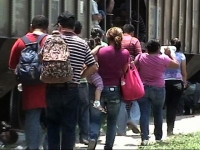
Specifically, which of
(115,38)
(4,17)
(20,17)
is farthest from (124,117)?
(4,17)

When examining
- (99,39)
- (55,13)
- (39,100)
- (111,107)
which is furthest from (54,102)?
(55,13)

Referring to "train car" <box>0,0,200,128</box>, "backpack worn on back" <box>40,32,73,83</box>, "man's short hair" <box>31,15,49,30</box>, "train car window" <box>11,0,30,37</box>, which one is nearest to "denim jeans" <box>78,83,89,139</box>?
"train car" <box>0,0,200,128</box>

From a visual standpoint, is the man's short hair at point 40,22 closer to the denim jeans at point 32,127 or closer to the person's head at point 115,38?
the denim jeans at point 32,127

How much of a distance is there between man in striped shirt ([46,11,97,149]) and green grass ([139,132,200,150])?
2.18 m

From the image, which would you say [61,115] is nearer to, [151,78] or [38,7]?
[151,78]

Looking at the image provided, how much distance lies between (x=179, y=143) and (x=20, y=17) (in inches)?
126

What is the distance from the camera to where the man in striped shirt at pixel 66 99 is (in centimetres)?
632

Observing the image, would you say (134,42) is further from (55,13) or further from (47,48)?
(47,48)

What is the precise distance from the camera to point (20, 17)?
9.02 metres

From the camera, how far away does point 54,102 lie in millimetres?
6324

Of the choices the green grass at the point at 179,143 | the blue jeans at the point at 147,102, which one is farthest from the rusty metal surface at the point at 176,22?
the blue jeans at the point at 147,102

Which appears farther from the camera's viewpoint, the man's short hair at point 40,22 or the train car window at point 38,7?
the train car window at point 38,7

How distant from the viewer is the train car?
8.68m

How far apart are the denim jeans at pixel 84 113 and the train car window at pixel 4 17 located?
1447mm
